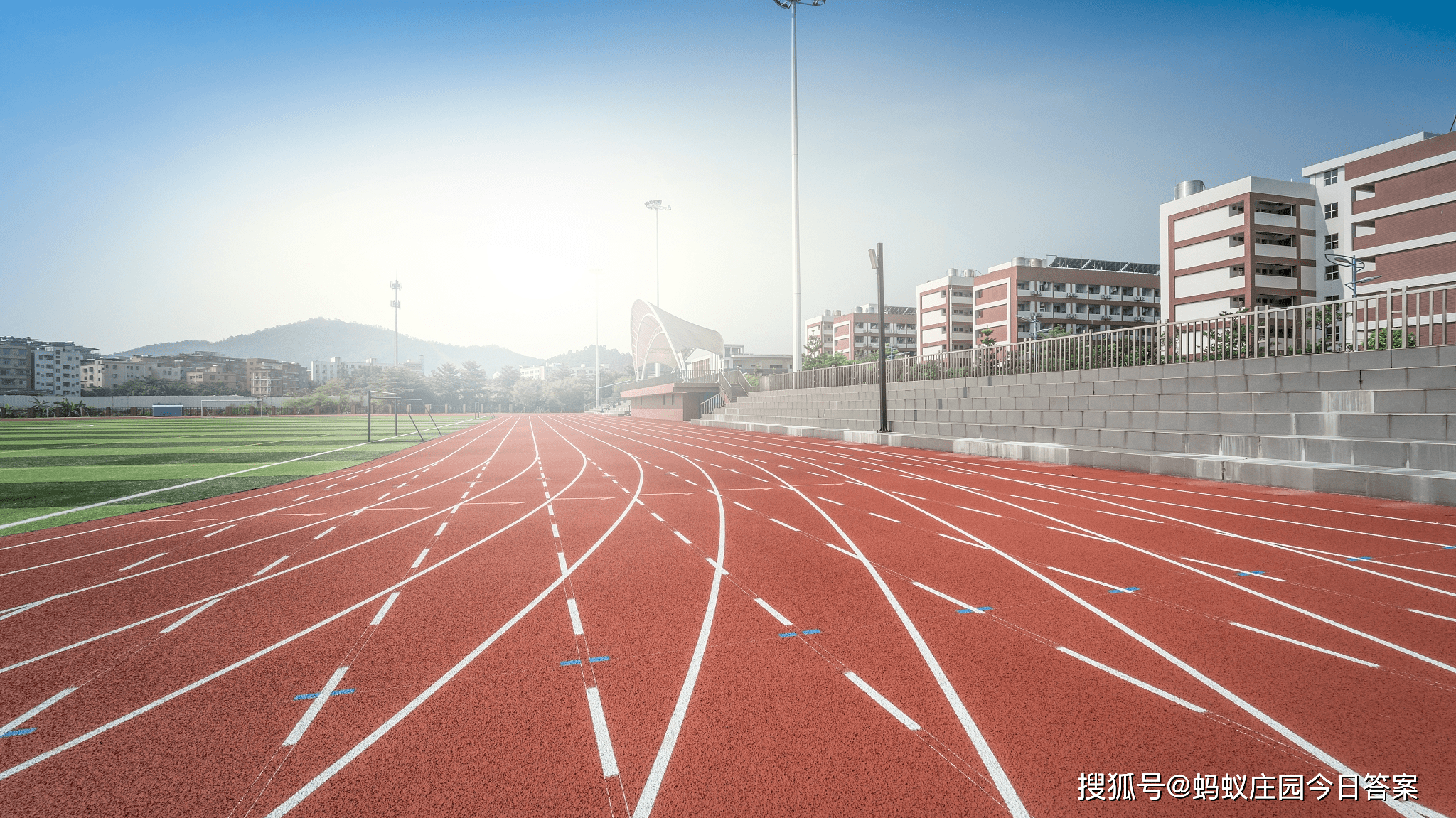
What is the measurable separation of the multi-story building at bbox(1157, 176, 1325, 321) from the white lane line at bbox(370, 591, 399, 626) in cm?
5500

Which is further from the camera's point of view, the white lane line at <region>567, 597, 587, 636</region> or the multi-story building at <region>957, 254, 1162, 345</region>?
the multi-story building at <region>957, 254, 1162, 345</region>

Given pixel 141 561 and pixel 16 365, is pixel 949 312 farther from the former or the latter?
pixel 16 365

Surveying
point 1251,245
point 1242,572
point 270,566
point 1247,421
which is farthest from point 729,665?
point 1251,245

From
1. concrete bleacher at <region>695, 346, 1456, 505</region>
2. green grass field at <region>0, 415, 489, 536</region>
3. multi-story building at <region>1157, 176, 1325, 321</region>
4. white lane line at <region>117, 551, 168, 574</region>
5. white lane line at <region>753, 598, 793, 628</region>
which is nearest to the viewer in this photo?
white lane line at <region>753, 598, 793, 628</region>

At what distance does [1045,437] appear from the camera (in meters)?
17.2

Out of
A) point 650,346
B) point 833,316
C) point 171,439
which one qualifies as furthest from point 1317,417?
point 833,316

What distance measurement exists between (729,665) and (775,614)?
110cm

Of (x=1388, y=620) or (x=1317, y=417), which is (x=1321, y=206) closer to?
(x=1317, y=417)

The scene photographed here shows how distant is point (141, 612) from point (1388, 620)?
32.1 ft

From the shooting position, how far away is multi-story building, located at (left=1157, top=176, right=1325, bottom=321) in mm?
46000

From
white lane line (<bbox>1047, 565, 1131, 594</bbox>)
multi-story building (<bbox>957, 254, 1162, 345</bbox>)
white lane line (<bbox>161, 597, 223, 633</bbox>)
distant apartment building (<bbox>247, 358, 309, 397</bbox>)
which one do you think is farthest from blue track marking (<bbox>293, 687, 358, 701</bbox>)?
distant apartment building (<bbox>247, 358, 309, 397</bbox>)

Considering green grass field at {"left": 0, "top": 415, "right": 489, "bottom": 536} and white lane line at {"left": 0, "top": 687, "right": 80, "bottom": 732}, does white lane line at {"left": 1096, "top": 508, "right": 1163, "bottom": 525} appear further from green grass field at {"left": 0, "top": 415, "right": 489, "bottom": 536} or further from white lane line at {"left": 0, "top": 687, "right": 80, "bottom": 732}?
green grass field at {"left": 0, "top": 415, "right": 489, "bottom": 536}

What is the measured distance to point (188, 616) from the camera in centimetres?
546

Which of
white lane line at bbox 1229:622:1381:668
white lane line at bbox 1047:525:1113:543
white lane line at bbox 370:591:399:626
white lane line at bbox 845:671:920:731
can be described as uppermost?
white lane line at bbox 1229:622:1381:668
